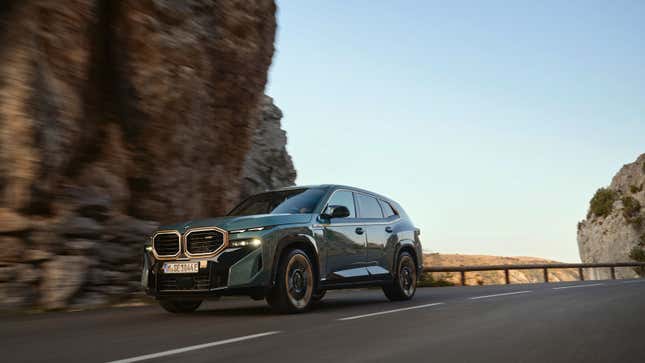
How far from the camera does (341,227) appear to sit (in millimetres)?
10781

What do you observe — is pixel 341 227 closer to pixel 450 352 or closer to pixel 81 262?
pixel 81 262

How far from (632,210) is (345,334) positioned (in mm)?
49832

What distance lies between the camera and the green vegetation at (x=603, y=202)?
55844 millimetres

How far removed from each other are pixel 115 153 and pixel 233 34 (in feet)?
15.0

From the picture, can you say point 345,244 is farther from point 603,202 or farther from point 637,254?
point 603,202

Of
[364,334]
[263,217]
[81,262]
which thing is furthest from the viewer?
[81,262]

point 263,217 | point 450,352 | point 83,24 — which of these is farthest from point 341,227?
point 83,24

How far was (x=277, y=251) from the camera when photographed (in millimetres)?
9312

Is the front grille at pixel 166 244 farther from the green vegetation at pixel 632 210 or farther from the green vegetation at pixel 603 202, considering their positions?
the green vegetation at pixel 603 202

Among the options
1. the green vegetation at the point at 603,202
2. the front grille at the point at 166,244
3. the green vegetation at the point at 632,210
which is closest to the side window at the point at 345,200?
the front grille at the point at 166,244

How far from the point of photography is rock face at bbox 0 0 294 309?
11352 millimetres

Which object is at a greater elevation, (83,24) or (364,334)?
(83,24)

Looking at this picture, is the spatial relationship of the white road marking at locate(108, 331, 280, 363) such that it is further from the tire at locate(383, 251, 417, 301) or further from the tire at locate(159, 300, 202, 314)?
the tire at locate(383, 251, 417, 301)

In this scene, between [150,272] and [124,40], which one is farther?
[124,40]
